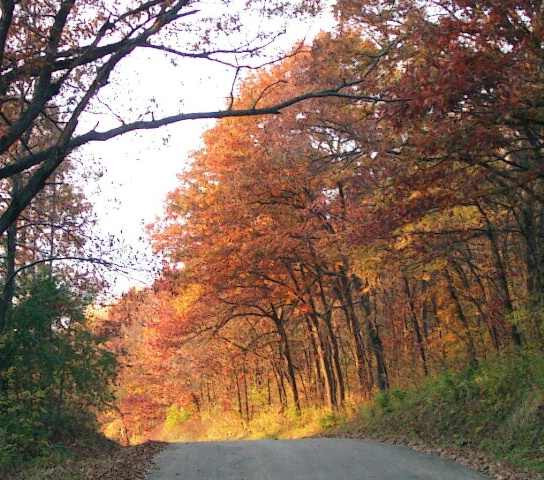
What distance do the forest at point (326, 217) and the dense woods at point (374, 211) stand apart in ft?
0.24

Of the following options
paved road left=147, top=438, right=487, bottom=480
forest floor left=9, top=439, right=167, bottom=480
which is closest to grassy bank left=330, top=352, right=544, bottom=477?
paved road left=147, top=438, right=487, bottom=480

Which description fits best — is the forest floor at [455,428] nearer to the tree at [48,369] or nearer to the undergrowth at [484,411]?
the undergrowth at [484,411]

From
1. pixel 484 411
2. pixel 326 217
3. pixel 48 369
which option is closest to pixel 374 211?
pixel 484 411

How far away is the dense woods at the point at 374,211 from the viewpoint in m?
10.5

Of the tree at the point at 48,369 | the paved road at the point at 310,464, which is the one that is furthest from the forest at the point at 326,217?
the paved road at the point at 310,464

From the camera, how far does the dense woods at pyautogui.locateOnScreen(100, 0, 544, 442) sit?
10.5 metres

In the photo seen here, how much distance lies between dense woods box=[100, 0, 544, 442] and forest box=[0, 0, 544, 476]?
0.07 m

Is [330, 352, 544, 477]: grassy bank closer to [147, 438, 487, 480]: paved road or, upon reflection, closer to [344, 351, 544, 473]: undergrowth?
[344, 351, 544, 473]: undergrowth

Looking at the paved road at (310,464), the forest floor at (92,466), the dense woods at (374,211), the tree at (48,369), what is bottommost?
the paved road at (310,464)

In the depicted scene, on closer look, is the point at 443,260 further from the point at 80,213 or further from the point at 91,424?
the point at 91,424

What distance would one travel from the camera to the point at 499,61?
983cm

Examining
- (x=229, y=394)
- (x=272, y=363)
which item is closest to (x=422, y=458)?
(x=272, y=363)

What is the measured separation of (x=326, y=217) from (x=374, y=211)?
311 inches

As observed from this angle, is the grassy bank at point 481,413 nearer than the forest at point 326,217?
No
